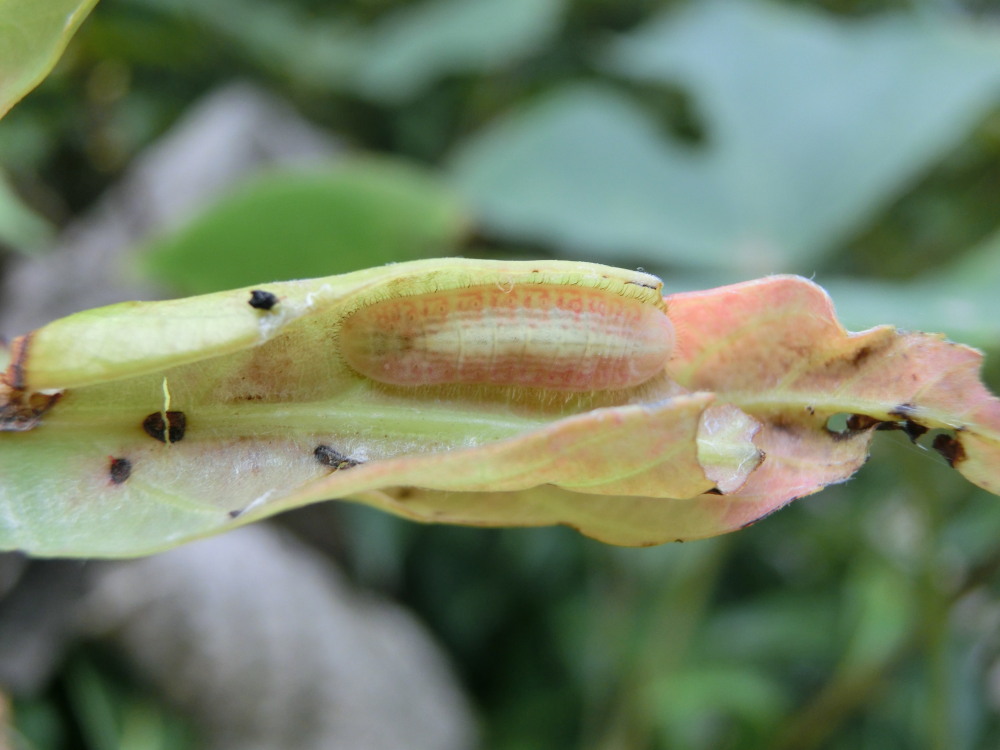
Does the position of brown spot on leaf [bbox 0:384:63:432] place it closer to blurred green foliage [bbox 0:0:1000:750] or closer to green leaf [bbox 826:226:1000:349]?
green leaf [bbox 826:226:1000:349]

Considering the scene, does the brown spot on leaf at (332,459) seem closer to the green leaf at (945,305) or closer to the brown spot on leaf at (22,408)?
the brown spot on leaf at (22,408)

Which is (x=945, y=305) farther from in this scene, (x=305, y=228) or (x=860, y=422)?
(x=305, y=228)

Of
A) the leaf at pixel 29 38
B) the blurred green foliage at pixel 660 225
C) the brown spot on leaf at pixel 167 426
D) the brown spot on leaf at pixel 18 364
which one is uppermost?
the leaf at pixel 29 38

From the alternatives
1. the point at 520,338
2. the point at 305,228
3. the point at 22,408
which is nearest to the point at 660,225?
the point at 305,228

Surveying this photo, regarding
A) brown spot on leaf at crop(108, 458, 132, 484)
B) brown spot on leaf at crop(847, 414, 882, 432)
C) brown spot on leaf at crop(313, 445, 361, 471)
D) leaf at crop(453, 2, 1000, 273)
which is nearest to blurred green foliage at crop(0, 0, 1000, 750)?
leaf at crop(453, 2, 1000, 273)

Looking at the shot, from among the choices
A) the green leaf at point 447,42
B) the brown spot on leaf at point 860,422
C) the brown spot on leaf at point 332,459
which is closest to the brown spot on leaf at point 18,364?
the brown spot on leaf at point 332,459
